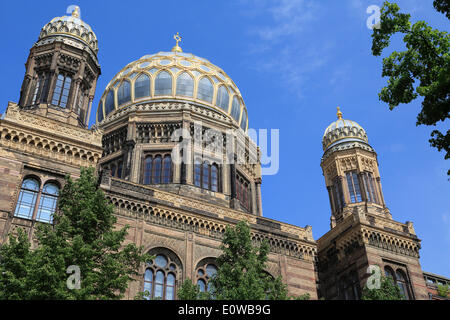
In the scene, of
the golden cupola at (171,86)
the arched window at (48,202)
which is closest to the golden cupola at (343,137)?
the golden cupola at (171,86)

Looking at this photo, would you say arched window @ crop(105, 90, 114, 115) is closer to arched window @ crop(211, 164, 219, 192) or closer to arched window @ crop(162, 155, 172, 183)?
arched window @ crop(162, 155, 172, 183)

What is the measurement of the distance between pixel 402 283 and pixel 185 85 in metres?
19.5

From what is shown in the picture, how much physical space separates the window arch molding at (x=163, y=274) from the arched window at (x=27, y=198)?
17.7 ft

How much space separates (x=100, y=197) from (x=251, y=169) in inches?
808

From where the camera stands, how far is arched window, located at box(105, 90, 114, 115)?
36.8 metres

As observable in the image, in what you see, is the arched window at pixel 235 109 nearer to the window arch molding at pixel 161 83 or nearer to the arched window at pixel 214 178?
the window arch molding at pixel 161 83

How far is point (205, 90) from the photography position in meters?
36.7

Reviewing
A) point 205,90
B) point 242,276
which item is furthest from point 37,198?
point 205,90

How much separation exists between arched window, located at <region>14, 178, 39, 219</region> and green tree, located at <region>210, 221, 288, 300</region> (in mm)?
8064

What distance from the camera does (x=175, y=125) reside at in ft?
111

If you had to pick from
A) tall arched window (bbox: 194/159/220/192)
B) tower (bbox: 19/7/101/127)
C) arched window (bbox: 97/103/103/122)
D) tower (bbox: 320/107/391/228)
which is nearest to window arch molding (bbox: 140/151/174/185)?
tall arched window (bbox: 194/159/220/192)

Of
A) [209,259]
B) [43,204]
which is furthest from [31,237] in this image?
[209,259]

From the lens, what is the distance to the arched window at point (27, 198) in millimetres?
20531

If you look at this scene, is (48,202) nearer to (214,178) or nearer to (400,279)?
(214,178)
